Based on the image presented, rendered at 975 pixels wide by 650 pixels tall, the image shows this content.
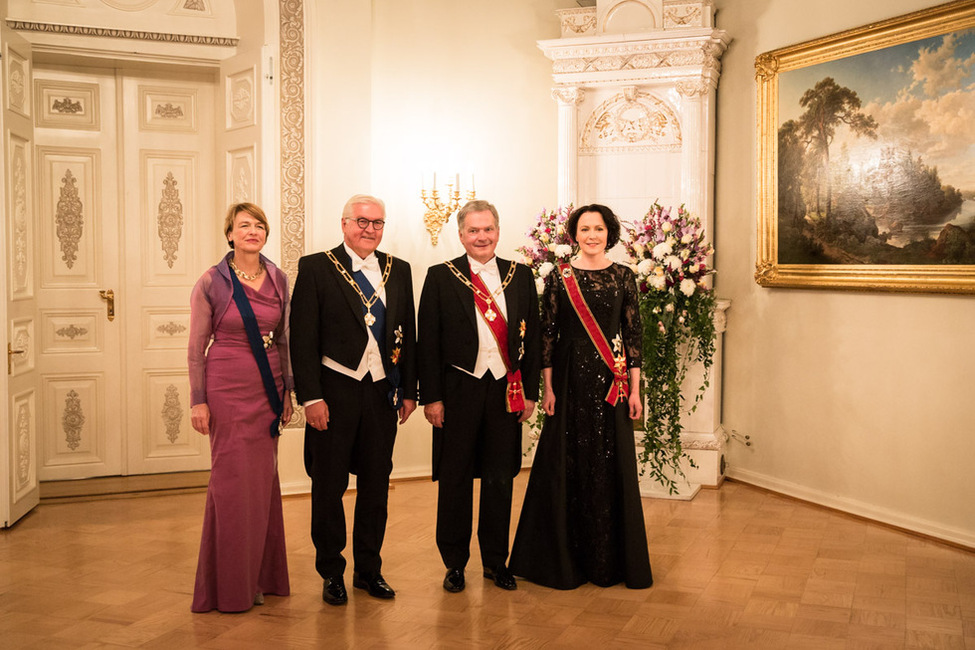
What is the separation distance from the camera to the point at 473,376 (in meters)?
3.43

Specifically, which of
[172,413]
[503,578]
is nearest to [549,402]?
[503,578]

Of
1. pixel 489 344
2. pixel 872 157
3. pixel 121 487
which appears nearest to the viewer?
pixel 489 344

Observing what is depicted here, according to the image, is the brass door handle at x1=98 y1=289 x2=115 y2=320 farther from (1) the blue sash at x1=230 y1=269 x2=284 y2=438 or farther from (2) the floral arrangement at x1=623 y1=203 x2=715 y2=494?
(2) the floral arrangement at x1=623 y1=203 x2=715 y2=494

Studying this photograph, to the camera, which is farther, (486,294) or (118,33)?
(118,33)

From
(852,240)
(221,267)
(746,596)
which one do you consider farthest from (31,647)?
(852,240)

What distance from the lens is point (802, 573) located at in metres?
3.78

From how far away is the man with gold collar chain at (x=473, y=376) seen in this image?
344cm

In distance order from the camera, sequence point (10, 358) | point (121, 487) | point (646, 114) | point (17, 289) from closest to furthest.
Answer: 1. point (10, 358)
2. point (17, 289)
3. point (121, 487)
4. point (646, 114)

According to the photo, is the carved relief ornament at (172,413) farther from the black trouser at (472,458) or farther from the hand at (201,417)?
the black trouser at (472,458)

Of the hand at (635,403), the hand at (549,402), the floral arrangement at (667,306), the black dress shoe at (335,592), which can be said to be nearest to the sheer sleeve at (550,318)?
the hand at (549,402)

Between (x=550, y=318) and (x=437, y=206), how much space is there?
2179 millimetres

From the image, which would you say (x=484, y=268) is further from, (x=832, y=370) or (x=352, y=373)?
(x=832, y=370)

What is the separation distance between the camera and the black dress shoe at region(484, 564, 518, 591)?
11.6ft

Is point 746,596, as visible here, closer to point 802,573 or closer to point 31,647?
point 802,573
